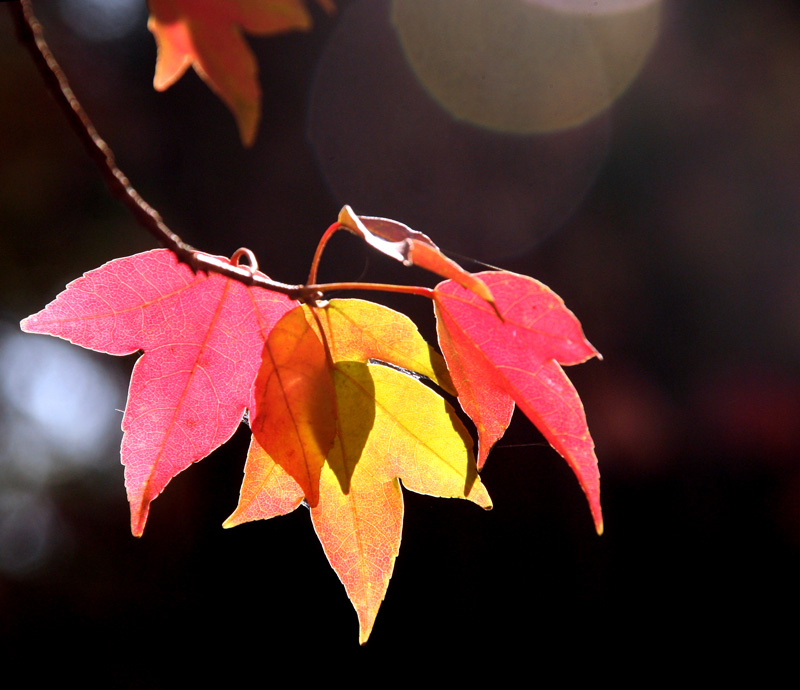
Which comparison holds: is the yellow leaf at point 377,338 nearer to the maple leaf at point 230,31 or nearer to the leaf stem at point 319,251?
the leaf stem at point 319,251

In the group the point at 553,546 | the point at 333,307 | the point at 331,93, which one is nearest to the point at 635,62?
the point at 331,93

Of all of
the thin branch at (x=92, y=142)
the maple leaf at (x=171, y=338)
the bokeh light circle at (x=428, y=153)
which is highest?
the thin branch at (x=92, y=142)

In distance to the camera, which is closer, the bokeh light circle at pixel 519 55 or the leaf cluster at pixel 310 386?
the leaf cluster at pixel 310 386

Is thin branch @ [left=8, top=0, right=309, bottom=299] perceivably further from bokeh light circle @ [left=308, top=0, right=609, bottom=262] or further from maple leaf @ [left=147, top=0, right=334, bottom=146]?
bokeh light circle @ [left=308, top=0, right=609, bottom=262]

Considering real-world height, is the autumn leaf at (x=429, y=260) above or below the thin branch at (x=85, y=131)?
below

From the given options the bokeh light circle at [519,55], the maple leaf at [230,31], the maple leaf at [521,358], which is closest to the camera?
the maple leaf at [230,31]

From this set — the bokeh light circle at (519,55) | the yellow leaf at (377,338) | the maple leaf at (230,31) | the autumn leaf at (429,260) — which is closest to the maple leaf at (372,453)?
the yellow leaf at (377,338)

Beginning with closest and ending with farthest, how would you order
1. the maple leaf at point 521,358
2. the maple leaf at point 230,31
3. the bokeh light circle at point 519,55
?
the maple leaf at point 230,31 < the maple leaf at point 521,358 < the bokeh light circle at point 519,55
